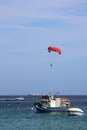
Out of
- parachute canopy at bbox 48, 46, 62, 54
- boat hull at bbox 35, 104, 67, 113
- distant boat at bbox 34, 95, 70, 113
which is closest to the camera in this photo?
parachute canopy at bbox 48, 46, 62, 54

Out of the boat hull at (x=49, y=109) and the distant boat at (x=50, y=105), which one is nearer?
the boat hull at (x=49, y=109)

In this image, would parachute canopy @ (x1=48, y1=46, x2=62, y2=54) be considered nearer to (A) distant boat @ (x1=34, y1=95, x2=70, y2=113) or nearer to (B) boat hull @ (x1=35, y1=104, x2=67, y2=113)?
(A) distant boat @ (x1=34, y1=95, x2=70, y2=113)

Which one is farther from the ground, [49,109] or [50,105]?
[50,105]

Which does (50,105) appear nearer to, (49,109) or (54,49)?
→ (49,109)

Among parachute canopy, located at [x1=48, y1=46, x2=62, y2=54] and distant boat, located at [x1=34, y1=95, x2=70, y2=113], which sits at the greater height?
parachute canopy, located at [x1=48, y1=46, x2=62, y2=54]

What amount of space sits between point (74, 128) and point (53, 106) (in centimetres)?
2938

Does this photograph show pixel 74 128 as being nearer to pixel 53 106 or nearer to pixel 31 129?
pixel 31 129

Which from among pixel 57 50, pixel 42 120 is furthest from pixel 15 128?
pixel 57 50

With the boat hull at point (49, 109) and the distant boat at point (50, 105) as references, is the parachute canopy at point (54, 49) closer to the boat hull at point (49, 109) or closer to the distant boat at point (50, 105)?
the distant boat at point (50, 105)

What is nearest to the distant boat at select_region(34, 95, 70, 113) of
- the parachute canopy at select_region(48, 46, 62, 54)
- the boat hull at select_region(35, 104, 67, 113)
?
the boat hull at select_region(35, 104, 67, 113)

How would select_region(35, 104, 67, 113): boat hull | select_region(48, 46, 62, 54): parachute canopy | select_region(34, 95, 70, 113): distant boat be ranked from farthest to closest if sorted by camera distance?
select_region(34, 95, 70, 113): distant boat
select_region(35, 104, 67, 113): boat hull
select_region(48, 46, 62, 54): parachute canopy

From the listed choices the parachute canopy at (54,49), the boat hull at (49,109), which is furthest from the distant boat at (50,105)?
the parachute canopy at (54,49)

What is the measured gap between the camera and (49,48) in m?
89.1

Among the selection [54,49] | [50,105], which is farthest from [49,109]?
[54,49]
